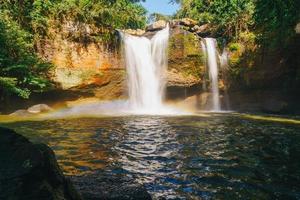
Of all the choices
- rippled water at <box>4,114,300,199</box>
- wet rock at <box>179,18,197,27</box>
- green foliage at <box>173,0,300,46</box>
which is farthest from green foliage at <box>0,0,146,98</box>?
green foliage at <box>173,0,300,46</box>

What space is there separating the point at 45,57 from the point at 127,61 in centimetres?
565

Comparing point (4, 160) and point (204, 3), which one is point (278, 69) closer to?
point (204, 3)

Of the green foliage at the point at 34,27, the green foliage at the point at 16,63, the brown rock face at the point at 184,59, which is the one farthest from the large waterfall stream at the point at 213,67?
the green foliage at the point at 16,63

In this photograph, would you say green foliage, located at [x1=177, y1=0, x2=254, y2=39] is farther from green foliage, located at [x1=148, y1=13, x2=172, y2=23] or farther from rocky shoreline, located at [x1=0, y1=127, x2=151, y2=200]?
rocky shoreline, located at [x1=0, y1=127, x2=151, y2=200]

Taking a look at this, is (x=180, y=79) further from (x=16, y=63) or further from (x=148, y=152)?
(x=148, y=152)

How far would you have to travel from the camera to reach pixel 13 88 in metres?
19.4

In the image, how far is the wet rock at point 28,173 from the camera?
10.4 feet

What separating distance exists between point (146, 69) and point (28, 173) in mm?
22672

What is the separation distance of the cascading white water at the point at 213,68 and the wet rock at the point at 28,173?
23.0m

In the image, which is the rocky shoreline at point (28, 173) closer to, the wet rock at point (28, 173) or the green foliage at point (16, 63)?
the wet rock at point (28, 173)

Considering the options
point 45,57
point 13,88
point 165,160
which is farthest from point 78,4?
point 165,160

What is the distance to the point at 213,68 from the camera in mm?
25891

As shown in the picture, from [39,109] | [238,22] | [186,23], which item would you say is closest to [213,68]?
[238,22]

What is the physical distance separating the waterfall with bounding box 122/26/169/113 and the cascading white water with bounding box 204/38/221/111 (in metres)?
3.20
